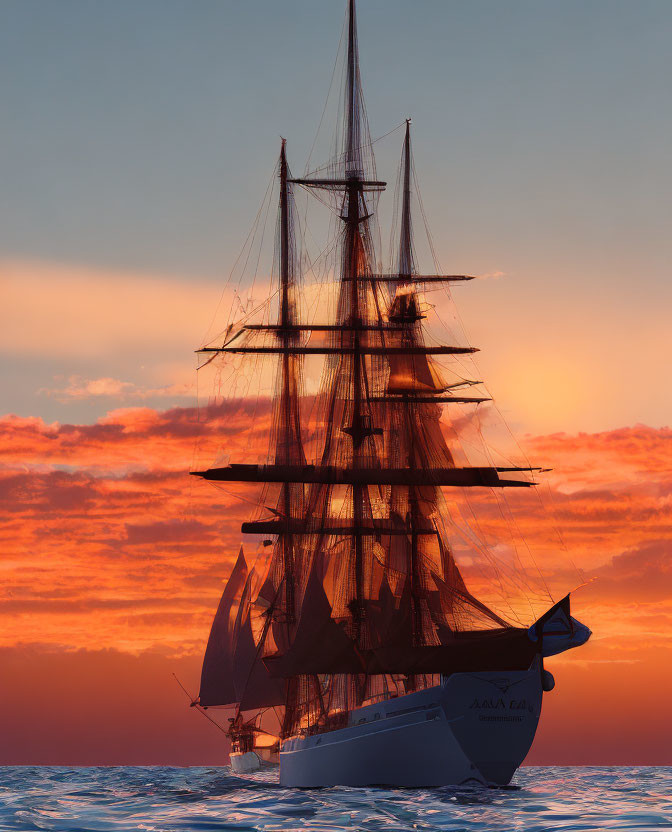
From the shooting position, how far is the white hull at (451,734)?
2579 inches

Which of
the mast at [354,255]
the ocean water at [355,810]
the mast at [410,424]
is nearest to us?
the ocean water at [355,810]

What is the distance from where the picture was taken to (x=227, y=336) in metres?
92.8

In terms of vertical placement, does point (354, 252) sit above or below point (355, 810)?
above

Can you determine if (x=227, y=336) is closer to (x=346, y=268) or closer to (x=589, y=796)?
(x=346, y=268)

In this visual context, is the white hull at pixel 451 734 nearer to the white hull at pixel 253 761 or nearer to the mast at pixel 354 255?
the mast at pixel 354 255

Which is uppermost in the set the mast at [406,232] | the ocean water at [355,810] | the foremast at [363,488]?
the mast at [406,232]

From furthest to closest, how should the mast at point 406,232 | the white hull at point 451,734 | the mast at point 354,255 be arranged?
the mast at point 406,232, the mast at point 354,255, the white hull at point 451,734

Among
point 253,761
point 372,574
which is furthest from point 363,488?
point 253,761

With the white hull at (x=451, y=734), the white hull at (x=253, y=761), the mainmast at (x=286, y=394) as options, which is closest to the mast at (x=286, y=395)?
the mainmast at (x=286, y=394)

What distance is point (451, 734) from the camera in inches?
2591

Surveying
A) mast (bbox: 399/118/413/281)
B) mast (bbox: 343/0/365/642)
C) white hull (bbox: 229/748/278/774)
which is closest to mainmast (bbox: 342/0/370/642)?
mast (bbox: 343/0/365/642)

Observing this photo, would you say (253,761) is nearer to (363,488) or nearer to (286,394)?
(286,394)

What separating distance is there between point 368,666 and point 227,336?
3090cm

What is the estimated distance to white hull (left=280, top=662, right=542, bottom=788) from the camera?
6550 cm
